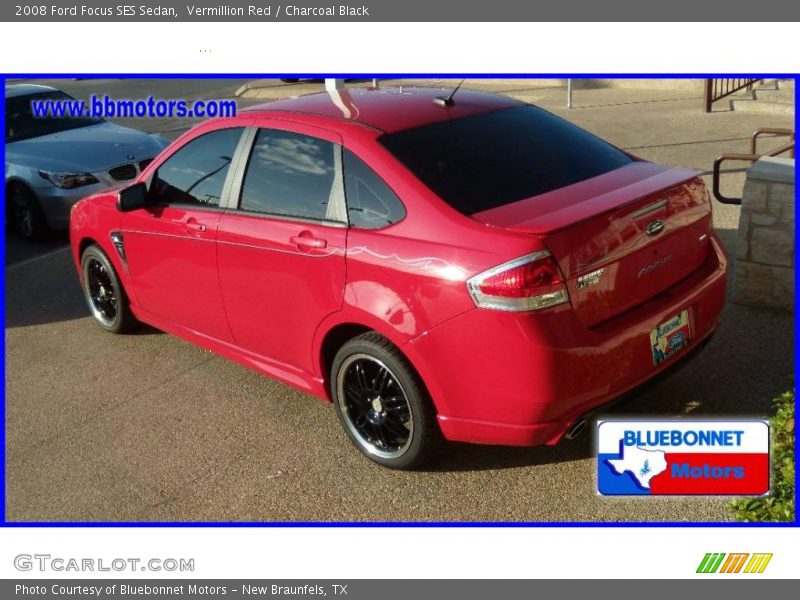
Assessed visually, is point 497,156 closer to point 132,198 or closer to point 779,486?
point 779,486

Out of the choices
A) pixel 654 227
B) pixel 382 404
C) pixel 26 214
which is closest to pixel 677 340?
pixel 654 227

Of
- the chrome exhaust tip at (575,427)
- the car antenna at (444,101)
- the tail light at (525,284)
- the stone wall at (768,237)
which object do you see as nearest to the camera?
the tail light at (525,284)

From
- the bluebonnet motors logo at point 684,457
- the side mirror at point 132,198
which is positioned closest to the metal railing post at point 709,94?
the side mirror at point 132,198

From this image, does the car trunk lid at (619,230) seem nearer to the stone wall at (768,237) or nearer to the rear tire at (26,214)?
the stone wall at (768,237)

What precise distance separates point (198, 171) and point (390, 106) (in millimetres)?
1291

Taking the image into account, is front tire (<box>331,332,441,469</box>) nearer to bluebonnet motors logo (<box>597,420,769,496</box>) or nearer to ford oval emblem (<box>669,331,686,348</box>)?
bluebonnet motors logo (<box>597,420,769,496</box>)

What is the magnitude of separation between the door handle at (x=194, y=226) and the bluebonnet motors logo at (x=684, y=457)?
2518 millimetres

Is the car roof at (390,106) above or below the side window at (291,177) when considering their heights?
above

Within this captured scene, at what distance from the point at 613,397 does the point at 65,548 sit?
2.43 metres

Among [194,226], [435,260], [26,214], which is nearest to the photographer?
[435,260]

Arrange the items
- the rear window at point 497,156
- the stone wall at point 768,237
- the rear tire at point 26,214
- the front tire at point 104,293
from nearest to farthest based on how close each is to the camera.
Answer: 1. the rear window at point 497,156
2. the stone wall at point 768,237
3. the front tire at point 104,293
4. the rear tire at point 26,214

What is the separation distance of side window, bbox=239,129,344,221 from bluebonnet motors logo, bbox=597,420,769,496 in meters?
1.72

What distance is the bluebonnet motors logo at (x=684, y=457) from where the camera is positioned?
3.86 metres

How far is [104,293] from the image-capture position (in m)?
6.75
